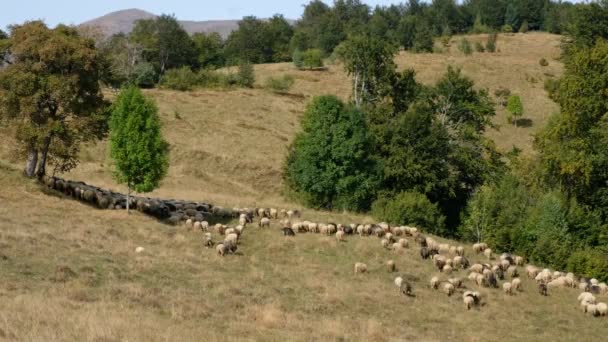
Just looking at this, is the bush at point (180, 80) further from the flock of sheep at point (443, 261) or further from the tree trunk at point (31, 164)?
the flock of sheep at point (443, 261)

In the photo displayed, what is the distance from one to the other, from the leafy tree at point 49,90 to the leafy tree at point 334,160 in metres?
17.1

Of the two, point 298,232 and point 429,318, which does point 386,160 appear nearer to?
point 298,232

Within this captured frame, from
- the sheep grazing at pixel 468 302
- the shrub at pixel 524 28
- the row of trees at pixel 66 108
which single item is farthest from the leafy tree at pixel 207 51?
the sheep grazing at pixel 468 302

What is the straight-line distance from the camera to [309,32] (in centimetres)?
14950

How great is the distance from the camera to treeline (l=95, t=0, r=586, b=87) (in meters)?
101

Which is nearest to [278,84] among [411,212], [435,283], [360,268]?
[411,212]

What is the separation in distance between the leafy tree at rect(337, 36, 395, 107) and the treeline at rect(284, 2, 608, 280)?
0.10m

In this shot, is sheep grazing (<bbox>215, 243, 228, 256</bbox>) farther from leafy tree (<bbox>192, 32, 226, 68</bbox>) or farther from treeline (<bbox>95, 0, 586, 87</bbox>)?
leafy tree (<bbox>192, 32, 226, 68</bbox>)

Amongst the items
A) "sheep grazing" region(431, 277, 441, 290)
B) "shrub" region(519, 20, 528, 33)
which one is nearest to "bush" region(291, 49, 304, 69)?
"shrub" region(519, 20, 528, 33)

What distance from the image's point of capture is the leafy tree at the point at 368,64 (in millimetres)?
62094

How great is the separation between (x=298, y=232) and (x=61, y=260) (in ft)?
49.3

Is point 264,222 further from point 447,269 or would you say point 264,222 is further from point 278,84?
point 278,84

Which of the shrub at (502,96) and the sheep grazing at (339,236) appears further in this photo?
the shrub at (502,96)

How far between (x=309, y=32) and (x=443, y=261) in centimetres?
12117
